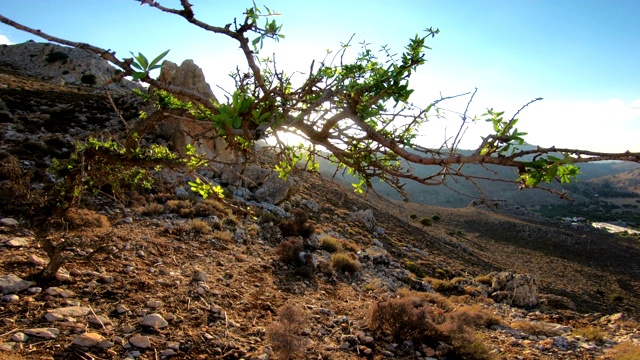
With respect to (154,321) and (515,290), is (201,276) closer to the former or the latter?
(154,321)

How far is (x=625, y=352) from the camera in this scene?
24.7ft

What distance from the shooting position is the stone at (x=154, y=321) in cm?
427

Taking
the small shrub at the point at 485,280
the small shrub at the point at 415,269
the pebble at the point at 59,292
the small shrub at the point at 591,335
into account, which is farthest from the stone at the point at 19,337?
the small shrub at the point at 485,280

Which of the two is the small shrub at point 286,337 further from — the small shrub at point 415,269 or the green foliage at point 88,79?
the green foliage at point 88,79

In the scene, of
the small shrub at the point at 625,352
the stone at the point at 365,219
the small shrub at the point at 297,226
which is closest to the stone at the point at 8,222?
the small shrub at the point at 297,226

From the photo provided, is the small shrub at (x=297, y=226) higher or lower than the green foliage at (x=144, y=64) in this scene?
lower

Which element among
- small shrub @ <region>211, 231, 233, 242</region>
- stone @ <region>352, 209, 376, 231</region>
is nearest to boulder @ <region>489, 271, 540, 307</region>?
stone @ <region>352, 209, 376, 231</region>

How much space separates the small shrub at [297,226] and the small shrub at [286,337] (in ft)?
21.1

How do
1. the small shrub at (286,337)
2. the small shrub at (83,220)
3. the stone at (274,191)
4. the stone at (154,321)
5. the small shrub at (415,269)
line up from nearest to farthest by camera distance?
the stone at (154,321) → the small shrub at (286,337) → the small shrub at (83,220) → the small shrub at (415,269) → the stone at (274,191)

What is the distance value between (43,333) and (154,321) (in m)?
1.09

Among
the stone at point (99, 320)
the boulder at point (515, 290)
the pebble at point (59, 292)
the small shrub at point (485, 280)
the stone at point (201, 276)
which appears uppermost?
the pebble at point (59, 292)

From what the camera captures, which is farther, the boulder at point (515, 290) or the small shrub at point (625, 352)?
the boulder at point (515, 290)

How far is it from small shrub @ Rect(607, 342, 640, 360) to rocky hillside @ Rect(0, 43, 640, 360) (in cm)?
5

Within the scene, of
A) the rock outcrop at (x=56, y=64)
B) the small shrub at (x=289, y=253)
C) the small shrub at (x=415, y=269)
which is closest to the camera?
the small shrub at (x=289, y=253)
